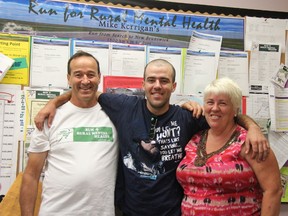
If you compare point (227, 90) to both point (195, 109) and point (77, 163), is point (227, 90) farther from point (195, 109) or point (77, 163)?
point (77, 163)

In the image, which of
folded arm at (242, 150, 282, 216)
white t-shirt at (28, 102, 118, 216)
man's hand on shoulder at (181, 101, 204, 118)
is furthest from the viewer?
man's hand on shoulder at (181, 101, 204, 118)

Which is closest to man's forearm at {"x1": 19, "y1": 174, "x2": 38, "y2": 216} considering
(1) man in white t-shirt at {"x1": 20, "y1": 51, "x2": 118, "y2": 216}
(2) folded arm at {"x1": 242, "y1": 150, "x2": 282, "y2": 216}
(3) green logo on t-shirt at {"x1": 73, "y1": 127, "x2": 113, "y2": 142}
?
(1) man in white t-shirt at {"x1": 20, "y1": 51, "x2": 118, "y2": 216}

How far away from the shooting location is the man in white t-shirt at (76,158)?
1.32m

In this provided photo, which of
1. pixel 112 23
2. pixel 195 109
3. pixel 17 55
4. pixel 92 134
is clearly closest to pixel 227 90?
pixel 195 109

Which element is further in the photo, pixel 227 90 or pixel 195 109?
pixel 195 109

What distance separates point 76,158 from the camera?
1346 millimetres

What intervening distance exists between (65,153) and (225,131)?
0.78m

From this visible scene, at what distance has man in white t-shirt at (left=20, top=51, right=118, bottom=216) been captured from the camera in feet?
4.32

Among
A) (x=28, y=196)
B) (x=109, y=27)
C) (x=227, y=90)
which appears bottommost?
(x=28, y=196)

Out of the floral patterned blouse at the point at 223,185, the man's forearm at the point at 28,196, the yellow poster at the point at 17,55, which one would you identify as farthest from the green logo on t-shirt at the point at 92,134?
the yellow poster at the point at 17,55

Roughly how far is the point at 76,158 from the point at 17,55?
740mm

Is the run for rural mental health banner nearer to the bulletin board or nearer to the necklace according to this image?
the bulletin board

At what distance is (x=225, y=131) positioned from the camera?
136 centimetres

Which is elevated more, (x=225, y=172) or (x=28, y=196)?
(x=225, y=172)
